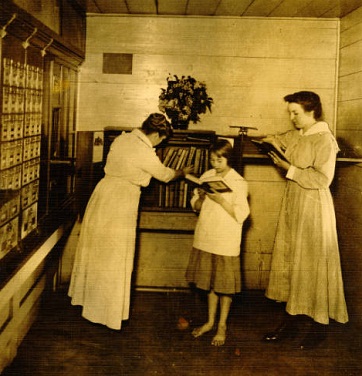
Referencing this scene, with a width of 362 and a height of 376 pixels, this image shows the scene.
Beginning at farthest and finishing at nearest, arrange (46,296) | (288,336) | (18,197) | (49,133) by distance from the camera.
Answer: (46,296) → (288,336) → (49,133) → (18,197)

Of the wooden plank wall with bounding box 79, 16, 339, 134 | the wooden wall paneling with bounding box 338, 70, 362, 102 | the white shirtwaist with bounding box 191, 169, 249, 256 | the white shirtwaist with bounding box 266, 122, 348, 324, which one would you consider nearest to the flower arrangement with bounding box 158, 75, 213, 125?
the wooden plank wall with bounding box 79, 16, 339, 134

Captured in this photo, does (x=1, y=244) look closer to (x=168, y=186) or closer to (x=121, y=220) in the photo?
(x=121, y=220)

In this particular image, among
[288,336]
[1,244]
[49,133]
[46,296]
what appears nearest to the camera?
[1,244]

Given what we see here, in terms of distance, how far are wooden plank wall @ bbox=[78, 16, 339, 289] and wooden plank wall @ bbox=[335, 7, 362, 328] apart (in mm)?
218

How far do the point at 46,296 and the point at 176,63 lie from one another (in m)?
2.42

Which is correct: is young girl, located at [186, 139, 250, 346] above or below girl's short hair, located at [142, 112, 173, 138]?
below

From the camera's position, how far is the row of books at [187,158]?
4117 millimetres

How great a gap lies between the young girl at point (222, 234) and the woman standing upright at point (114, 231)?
0.50m

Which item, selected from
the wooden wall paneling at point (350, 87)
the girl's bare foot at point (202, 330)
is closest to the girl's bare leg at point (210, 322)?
the girl's bare foot at point (202, 330)

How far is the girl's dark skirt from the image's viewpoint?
3432 millimetres

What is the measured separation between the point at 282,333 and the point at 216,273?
77 centimetres

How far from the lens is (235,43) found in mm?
4410

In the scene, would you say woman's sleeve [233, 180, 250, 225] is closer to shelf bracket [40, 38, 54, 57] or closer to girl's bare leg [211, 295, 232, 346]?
girl's bare leg [211, 295, 232, 346]

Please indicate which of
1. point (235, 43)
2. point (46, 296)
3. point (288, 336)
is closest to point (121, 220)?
point (46, 296)
